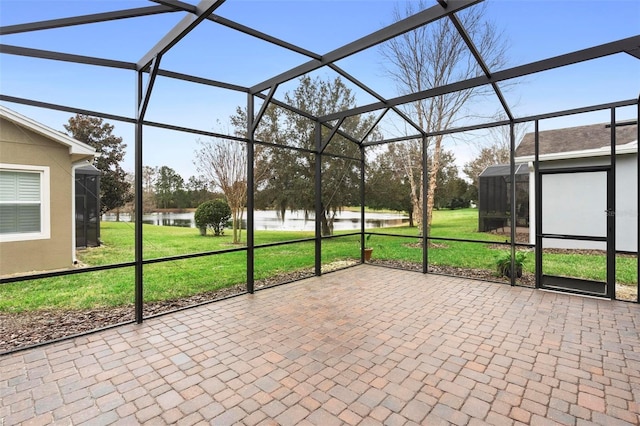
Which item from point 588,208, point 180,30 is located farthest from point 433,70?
point 180,30

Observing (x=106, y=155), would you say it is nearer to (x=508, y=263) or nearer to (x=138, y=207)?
(x=138, y=207)

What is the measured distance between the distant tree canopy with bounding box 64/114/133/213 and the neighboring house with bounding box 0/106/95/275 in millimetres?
341

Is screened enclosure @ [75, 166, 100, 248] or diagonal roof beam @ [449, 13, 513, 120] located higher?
diagonal roof beam @ [449, 13, 513, 120]

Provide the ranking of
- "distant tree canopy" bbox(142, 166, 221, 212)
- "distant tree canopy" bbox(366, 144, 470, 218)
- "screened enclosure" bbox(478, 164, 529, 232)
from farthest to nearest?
"distant tree canopy" bbox(366, 144, 470, 218), "screened enclosure" bbox(478, 164, 529, 232), "distant tree canopy" bbox(142, 166, 221, 212)

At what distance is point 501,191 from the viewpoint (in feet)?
27.6

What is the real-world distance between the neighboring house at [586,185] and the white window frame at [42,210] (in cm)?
670

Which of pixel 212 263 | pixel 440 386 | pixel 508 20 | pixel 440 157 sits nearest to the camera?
pixel 440 386

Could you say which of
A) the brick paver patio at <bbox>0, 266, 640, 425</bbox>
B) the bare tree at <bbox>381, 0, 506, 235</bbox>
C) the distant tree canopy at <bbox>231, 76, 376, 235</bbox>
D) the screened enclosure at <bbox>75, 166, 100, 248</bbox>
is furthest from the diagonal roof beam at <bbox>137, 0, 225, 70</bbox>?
the bare tree at <bbox>381, 0, 506, 235</bbox>

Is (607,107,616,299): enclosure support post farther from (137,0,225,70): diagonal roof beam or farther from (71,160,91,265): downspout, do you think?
(71,160,91,265): downspout

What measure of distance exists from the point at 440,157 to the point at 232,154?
20.7 feet

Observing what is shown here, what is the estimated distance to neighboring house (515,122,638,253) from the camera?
467 cm

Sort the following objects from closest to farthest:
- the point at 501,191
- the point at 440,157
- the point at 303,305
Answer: the point at 303,305 → the point at 501,191 → the point at 440,157

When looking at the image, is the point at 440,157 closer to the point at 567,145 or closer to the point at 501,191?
the point at 501,191

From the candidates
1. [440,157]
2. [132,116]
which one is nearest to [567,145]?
[440,157]
